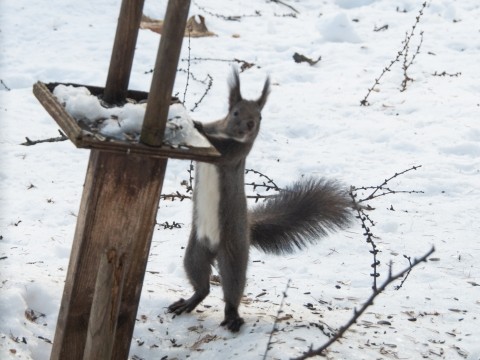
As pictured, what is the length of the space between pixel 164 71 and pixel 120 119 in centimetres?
31

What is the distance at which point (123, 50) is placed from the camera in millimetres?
2812

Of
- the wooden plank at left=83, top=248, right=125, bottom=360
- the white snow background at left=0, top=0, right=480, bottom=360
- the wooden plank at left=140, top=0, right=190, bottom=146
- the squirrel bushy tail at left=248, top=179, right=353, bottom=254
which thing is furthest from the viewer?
the squirrel bushy tail at left=248, top=179, right=353, bottom=254

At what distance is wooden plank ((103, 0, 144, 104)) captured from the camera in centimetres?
275

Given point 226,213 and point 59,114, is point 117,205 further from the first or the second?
point 226,213

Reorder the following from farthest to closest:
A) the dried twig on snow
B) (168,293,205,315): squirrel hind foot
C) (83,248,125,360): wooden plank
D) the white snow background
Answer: the dried twig on snow, (168,293,205,315): squirrel hind foot, the white snow background, (83,248,125,360): wooden plank

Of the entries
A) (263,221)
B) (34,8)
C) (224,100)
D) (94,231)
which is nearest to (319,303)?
(263,221)

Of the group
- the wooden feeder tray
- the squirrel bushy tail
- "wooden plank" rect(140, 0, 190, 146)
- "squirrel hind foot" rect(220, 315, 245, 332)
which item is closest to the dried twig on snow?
the squirrel bushy tail

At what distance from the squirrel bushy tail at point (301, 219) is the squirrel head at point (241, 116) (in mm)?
530

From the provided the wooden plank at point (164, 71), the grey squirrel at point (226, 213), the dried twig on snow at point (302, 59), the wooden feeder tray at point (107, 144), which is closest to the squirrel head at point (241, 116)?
the grey squirrel at point (226, 213)

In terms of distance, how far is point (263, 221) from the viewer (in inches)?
161

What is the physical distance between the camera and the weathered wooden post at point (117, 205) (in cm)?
247

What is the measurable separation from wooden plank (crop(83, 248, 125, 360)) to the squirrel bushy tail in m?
1.53

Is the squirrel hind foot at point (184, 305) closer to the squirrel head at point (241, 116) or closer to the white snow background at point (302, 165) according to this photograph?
the white snow background at point (302, 165)

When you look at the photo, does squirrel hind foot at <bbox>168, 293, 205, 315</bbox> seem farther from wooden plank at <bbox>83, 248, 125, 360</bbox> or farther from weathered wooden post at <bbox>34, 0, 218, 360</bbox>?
wooden plank at <bbox>83, 248, 125, 360</bbox>
